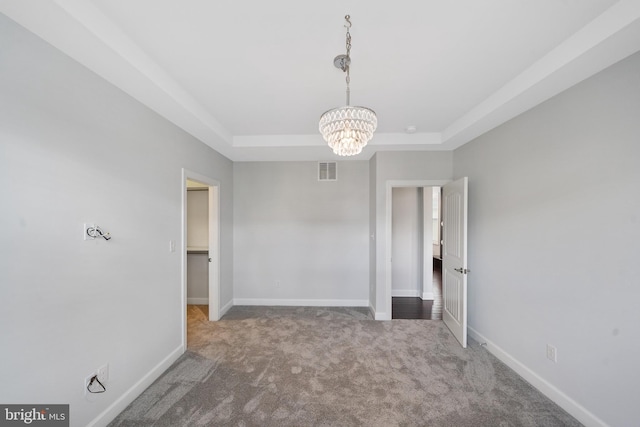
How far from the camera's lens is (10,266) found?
1.18 metres

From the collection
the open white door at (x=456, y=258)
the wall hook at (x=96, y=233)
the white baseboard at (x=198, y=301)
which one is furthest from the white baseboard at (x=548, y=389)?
the white baseboard at (x=198, y=301)

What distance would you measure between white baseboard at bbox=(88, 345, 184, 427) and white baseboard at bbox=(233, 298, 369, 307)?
4.98 feet

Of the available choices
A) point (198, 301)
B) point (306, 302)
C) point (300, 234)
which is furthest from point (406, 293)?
point (198, 301)

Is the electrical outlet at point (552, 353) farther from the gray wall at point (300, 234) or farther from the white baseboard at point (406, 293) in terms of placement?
the white baseboard at point (406, 293)

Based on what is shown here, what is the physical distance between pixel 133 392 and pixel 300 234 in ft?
8.85

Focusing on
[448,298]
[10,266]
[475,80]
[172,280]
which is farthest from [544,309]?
[10,266]

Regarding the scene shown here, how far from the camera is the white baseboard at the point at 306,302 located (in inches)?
156

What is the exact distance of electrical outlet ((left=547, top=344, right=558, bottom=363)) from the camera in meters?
1.92

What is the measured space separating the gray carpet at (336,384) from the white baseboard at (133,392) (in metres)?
0.04

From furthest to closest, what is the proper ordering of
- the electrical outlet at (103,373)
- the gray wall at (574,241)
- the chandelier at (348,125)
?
the electrical outlet at (103,373) < the gray wall at (574,241) < the chandelier at (348,125)

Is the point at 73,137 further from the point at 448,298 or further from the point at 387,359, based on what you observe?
the point at 448,298

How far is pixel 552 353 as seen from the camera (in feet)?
6.39

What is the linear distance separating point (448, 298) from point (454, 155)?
208 cm

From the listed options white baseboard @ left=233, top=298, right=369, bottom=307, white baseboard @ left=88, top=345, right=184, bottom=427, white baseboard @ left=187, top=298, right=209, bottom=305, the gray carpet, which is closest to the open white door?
the gray carpet
